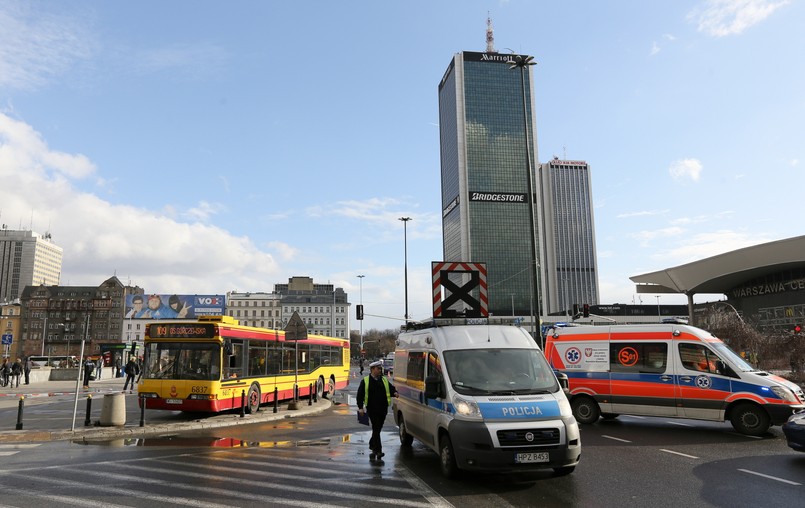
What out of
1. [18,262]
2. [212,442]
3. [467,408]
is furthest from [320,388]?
[18,262]

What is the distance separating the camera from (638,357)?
46.5ft

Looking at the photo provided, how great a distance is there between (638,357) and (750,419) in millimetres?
2689

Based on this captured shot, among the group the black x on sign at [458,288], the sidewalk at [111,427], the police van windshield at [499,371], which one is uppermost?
the black x on sign at [458,288]

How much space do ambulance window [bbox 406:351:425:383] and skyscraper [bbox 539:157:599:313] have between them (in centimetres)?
15649

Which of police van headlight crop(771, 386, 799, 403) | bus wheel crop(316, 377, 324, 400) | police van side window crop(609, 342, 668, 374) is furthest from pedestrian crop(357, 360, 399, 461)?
bus wheel crop(316, 377, 324, 400)

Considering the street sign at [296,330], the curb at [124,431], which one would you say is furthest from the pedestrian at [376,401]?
the street sign at [296,330]

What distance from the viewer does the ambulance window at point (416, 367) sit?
10022mm

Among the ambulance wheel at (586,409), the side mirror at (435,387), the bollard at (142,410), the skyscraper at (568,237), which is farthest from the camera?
the skyscraper at (568,237)

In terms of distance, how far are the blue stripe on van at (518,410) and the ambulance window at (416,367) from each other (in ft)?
7.07

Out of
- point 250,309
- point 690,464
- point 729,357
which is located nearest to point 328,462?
point 690,464

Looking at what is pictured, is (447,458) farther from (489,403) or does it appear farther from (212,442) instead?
(212,442)

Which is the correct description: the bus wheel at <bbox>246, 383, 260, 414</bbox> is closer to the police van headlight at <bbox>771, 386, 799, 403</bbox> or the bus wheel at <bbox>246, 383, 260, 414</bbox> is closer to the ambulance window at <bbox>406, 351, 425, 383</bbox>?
the ambulance window at <bbox>406, 351, 425, 383</bbox>

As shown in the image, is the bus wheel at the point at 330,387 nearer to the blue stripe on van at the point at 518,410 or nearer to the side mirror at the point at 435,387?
the side mirror at the point at 435,387

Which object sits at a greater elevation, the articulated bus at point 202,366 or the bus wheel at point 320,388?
the articulated bus at point 202,366
